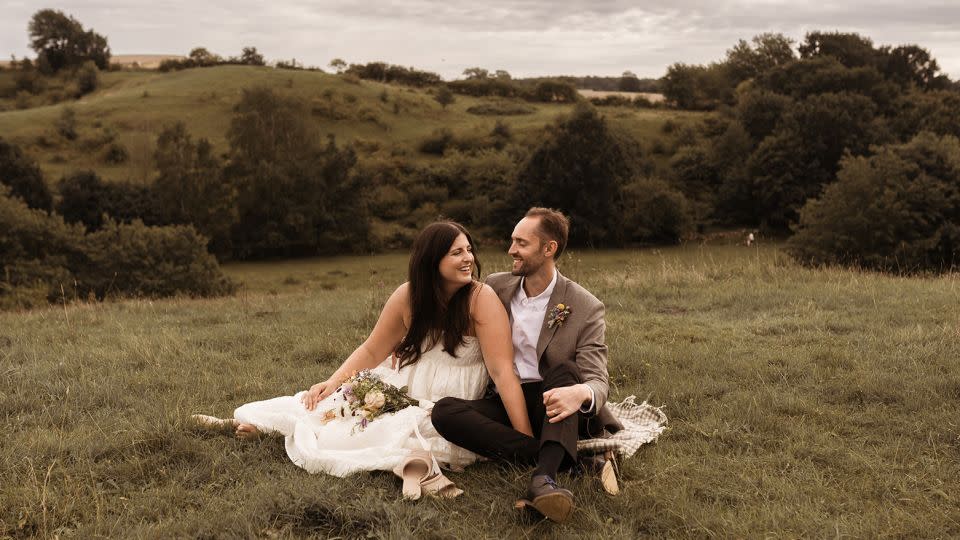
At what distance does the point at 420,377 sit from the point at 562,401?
1.43 m

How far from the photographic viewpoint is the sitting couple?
5.16 metres

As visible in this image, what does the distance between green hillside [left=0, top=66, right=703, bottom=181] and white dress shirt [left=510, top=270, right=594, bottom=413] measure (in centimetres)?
5057

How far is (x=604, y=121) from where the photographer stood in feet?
169

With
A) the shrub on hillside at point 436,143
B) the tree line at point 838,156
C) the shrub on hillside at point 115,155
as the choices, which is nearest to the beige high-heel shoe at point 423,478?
the tree line at point 838,156

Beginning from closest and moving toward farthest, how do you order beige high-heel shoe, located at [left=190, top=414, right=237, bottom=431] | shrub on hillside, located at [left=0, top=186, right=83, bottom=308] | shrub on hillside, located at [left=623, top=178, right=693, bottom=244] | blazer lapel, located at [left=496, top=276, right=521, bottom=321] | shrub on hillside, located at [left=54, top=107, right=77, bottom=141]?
blazer lapel, located at [left=496, top=276, right=521, bottom=321], beige high-heel shoe, located at [left=190, top=414, right=237, bottom=431], shrub on hillside, located at [left=0, top=186, right=83, bottom=308], shrub on hillside, located at [left=623, top=178, right=693, bottom=244], shrub on hillside, located at [left=54, top=107, right=77, bottom=141]

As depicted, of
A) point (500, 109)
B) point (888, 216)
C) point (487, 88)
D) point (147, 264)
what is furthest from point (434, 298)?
point (487, 88)

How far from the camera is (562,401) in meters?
4.79

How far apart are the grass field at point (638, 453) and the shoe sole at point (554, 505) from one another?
91 millimetres

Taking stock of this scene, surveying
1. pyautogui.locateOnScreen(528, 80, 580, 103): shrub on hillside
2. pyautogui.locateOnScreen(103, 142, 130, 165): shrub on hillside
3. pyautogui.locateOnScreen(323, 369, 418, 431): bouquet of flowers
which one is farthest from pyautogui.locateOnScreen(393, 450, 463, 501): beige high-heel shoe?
pyautogui.locateOnScreen(528, 80, 580, 103): shrub on hillside

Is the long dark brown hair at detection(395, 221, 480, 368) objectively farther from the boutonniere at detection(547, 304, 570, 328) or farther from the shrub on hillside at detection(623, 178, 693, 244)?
the shrub on hillside at detection(623, 178, 693, 244)

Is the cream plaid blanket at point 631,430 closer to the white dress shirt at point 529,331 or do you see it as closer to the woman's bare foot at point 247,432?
the white dress shirt at point 529,331

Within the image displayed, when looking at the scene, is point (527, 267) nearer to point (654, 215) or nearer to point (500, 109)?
point (654, 215)

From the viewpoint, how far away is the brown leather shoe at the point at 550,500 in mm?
4320

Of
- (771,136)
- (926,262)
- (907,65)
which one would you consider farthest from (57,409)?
(907,65)
